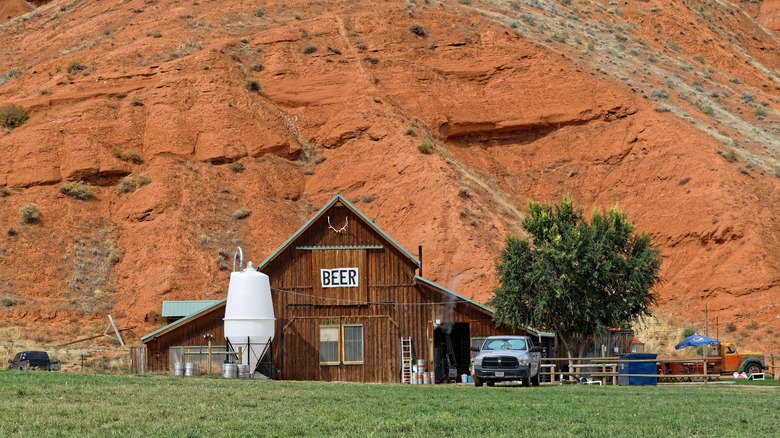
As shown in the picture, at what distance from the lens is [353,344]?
3806cm

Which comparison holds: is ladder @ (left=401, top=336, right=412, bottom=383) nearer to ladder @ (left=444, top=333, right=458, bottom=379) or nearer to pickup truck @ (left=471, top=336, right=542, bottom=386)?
ladder @ (left=444, top=333, right=458, bottom=379)

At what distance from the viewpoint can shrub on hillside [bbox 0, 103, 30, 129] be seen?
62094 mm

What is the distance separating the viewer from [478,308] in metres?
38.3

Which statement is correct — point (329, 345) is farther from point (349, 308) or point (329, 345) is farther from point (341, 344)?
point (349, 308)

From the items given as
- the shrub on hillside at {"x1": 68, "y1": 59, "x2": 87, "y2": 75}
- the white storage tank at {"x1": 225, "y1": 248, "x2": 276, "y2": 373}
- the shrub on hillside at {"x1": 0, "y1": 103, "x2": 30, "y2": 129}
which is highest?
the shrub on hillside at {"x1": 68, "y1": 59, "x2": 87, "y2": 75}

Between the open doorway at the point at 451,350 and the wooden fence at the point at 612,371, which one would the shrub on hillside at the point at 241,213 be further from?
the wooden fence at the point at 612,371

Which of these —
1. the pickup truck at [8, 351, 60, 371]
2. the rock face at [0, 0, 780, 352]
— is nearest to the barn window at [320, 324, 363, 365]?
→ the pickup truck at [8, 351, 60, 371]

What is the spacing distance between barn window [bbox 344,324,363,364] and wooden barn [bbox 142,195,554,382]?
4 cm

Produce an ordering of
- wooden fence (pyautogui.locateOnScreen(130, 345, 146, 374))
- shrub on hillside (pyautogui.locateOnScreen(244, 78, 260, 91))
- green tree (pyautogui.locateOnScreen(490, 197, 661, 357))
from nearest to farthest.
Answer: green tree (pyautogui.locateOnScreen(490, 197, 661, 357)), wooden fence (pyautogui.locateOnScreen(130, 345, 146, 374)), shrub on hillside (pyautogui.locateOnScreen(244, 78, 260, 91))

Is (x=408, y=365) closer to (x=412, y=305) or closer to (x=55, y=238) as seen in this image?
(x=412, y=305)

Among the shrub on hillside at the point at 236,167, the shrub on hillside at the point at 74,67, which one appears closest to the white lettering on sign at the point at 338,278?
the shrub on hillside at the point at 236,167

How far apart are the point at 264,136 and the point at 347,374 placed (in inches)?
1154

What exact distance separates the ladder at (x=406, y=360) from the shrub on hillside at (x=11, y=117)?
37.8 meters

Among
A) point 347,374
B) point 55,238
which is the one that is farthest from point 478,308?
point 55,238
